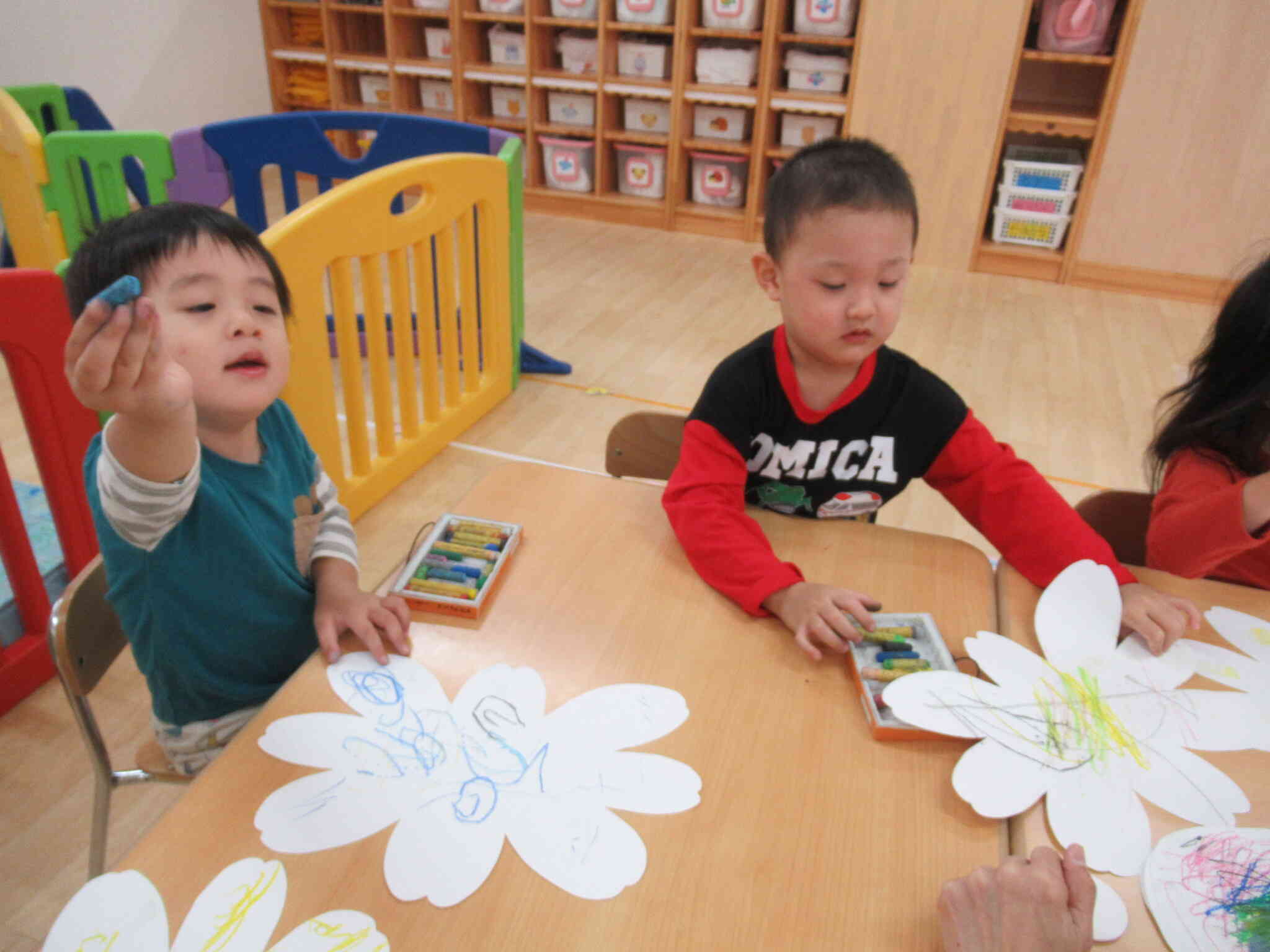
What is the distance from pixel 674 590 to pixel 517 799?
292 mm

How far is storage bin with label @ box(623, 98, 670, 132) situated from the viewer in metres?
4.07

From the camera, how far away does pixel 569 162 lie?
13.9ft

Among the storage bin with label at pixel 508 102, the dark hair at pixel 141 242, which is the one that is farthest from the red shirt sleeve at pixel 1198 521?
the storage bin with label at pixel 508 102

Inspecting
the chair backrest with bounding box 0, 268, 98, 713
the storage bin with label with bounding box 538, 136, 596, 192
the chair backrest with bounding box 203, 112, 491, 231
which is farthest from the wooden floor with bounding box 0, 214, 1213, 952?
the chair backrest with bounding box 203, 112, 491, 231

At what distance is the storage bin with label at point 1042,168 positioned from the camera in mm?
3516

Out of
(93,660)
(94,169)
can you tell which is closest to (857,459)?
(93,660)

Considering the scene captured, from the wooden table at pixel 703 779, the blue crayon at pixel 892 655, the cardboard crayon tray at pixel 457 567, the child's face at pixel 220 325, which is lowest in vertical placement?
the wooden table at pixel 703 779

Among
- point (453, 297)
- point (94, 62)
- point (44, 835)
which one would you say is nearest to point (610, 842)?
point (44, 835)

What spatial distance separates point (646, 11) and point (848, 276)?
3504mm

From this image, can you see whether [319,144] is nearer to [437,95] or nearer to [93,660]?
[437,95]

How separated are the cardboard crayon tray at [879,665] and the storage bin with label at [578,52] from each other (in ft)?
12.7

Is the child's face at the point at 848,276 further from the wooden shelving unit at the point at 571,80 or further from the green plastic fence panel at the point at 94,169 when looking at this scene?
the wooden shelving unit at the point at 571,80

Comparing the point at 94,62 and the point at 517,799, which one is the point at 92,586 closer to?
the point at 517,799

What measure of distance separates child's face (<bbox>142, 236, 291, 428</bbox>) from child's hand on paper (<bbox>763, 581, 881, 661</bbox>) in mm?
517
